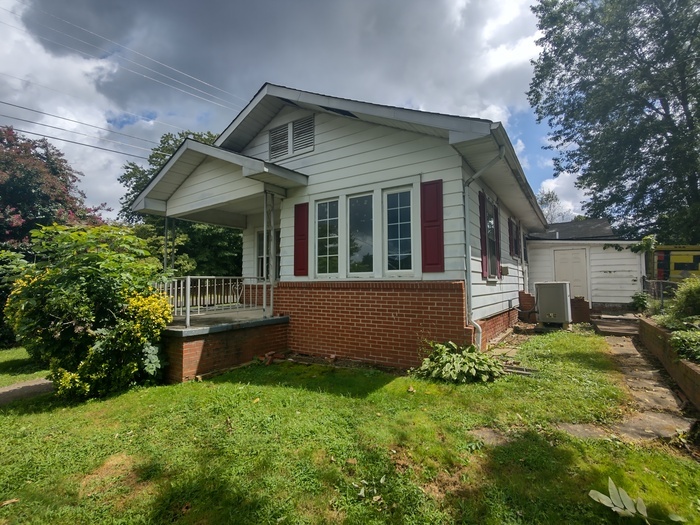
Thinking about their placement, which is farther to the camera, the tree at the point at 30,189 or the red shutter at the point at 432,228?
the tree at the point at 30,189

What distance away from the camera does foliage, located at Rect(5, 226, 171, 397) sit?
439 centimetres

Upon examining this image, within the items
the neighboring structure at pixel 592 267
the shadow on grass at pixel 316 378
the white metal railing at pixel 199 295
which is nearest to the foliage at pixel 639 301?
the neighboring structure at pixel 592 267

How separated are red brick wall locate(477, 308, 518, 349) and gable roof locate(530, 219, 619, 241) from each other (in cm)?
925

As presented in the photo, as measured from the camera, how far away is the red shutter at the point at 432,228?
5212 millimetres

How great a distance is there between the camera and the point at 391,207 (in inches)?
227

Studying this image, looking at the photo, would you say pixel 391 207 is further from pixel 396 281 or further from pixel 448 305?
pixel 448 305

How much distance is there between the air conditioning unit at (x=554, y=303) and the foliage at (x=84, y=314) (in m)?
8.45

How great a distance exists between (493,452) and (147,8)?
1167 cm

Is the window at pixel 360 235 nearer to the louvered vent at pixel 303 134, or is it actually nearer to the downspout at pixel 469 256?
the downspout at pixel 469 256

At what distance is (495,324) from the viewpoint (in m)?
7.04

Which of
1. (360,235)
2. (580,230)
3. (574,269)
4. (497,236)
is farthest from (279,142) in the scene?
(580,230)

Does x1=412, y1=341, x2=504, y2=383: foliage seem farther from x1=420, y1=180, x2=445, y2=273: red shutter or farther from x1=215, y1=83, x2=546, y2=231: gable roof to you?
x1=215, y1=83, x2=546, y2=231: gable roof

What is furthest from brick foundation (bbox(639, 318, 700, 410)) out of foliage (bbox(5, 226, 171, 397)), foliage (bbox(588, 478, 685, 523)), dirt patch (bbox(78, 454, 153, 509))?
foliage (bbox(5, 226, 171, 397))

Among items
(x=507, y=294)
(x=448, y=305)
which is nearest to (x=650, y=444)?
(x=448, y=305)
